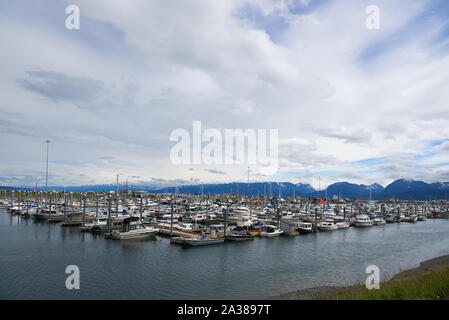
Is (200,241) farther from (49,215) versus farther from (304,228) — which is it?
(49,215)

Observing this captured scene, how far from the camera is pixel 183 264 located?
32719mm

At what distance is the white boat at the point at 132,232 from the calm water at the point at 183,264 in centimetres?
145

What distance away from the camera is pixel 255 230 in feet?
174

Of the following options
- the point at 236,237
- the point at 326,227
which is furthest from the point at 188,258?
the point at 326,227

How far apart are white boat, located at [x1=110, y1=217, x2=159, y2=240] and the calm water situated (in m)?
1.45

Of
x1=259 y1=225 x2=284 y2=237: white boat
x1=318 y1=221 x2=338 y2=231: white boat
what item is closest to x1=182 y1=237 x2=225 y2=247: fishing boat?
Answer: x1=259 y1=225 x2=284 y2=237: white boat

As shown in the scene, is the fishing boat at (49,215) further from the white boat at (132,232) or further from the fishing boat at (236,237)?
the fishing boat at (236,237)

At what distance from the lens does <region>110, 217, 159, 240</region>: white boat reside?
44844mm

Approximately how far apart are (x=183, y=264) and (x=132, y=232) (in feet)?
52.6

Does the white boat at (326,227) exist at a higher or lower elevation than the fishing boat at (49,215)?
lower

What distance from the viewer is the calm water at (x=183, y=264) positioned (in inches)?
981

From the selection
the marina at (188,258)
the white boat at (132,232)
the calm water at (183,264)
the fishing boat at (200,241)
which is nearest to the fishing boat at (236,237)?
the marina at (188,258)

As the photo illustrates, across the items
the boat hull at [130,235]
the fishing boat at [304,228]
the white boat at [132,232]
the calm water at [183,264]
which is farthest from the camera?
the fishing boat at [304,228]
